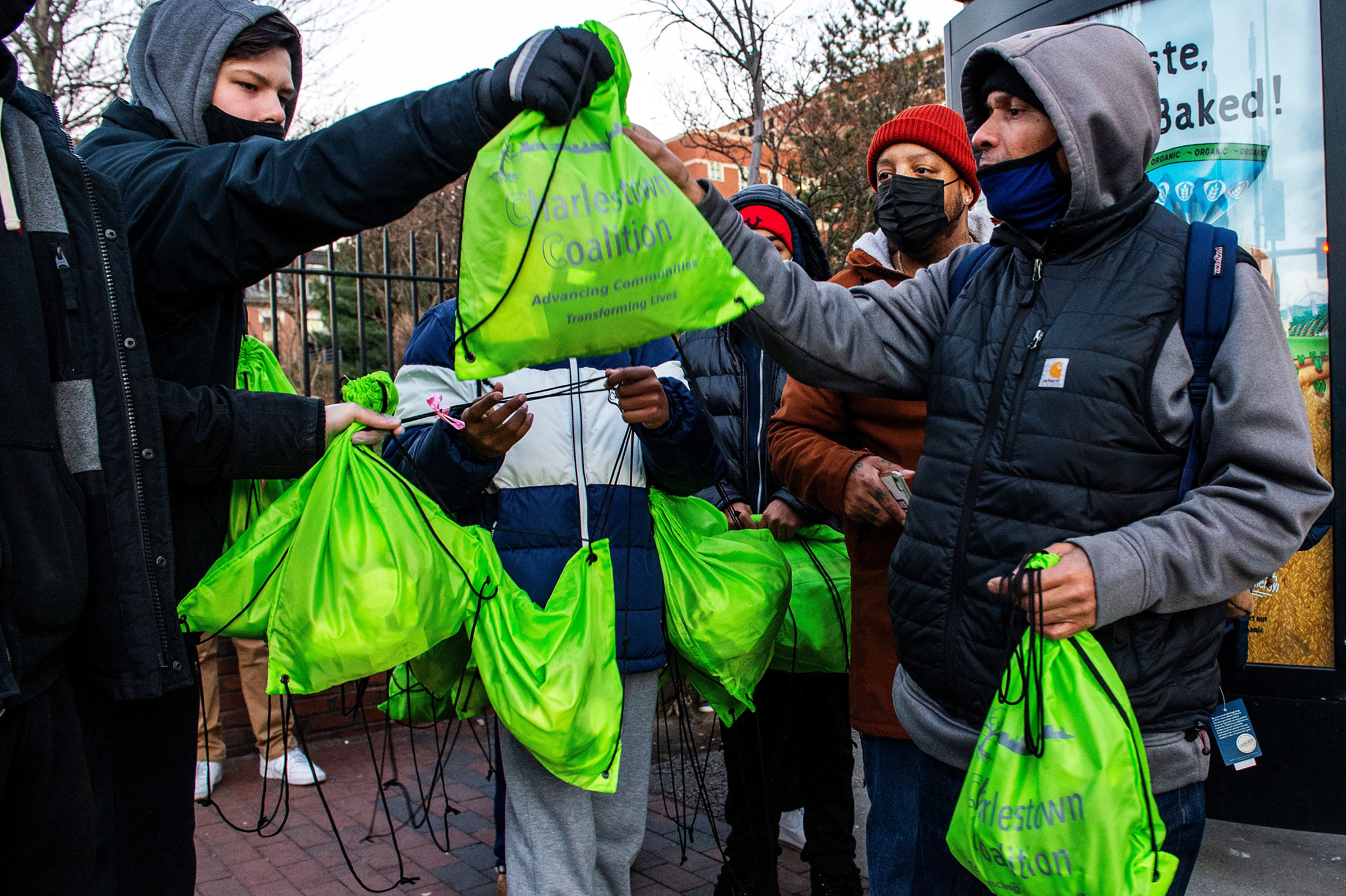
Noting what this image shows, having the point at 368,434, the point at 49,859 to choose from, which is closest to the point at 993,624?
the point at 368,434

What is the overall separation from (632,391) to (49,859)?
53.1 inches

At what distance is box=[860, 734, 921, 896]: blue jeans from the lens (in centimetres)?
230

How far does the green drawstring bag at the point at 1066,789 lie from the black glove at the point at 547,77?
1106 millimetres

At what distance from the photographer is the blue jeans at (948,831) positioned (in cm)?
167

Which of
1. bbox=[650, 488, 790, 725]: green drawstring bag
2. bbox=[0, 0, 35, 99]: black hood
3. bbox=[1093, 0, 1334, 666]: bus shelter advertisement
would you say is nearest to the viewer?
bbox=[0, 0, 35, 99]: black hood

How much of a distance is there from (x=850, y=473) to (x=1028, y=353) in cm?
75

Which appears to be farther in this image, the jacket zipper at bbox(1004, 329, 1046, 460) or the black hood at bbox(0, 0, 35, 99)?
the jacket zipper at bbox(1004, 329, 1046, 460)

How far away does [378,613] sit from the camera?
6.58 ft

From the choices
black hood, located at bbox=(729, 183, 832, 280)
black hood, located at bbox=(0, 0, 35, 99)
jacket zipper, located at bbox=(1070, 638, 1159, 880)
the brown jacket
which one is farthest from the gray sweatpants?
black hood, located at bbox=(0, 0, 35, 99)

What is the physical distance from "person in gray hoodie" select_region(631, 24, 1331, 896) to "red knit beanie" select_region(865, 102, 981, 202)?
920mm

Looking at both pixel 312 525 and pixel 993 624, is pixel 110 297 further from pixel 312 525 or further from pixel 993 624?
pixel 993 624

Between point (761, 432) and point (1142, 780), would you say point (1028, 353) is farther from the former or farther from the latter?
point (761, 432)

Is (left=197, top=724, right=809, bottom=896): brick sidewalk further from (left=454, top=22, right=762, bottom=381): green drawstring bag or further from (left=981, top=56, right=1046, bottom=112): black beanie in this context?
(left=981, top=56, right=1046, bottom=112): black beanie

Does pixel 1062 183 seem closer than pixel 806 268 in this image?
Yes
